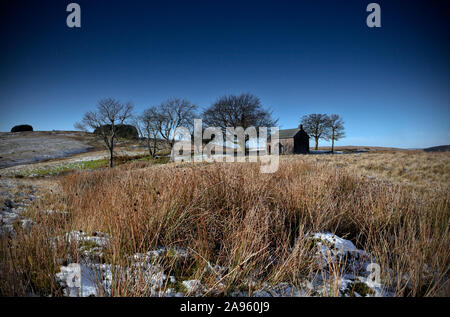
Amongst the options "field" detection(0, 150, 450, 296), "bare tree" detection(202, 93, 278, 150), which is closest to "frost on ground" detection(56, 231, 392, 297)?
"field" detection(0, 150, 450, 296)

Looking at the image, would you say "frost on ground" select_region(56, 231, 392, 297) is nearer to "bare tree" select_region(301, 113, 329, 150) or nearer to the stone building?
the stone building

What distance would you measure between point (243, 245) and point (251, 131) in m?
23.8

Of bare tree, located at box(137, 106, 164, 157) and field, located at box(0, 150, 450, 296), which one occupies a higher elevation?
bare tree, located at box(137, 106, 164, 157)

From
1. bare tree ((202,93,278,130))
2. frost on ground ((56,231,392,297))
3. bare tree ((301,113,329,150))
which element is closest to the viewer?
frost on ground ((56,231,392,297))

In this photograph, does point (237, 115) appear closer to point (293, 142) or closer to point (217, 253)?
point (293, 142)

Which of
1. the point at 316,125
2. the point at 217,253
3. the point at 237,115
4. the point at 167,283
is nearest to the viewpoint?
the point at 167,283

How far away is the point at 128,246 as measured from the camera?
76.6 inches

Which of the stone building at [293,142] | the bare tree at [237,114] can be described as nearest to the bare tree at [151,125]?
the bare tree at [237,114]

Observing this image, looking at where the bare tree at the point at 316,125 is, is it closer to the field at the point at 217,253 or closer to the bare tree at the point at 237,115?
the bare tree at the point at 237,115

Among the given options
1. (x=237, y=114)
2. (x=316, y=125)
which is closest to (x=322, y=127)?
(x=316, y=125)

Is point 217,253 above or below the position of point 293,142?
below

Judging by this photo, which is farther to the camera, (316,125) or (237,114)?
(316,125)

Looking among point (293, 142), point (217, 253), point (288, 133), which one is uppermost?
point (288, 133)
